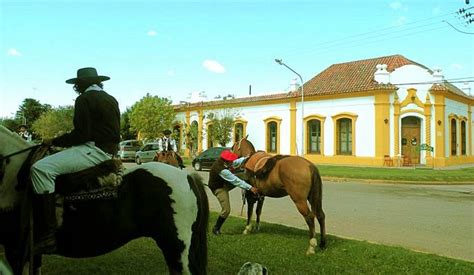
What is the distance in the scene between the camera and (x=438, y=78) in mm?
31531

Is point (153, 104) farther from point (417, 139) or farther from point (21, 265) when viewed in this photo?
point (21, 265)

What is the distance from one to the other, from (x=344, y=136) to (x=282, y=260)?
2690cm

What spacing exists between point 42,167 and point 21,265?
94cm

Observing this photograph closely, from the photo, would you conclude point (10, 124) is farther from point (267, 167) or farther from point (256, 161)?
point (267, 167)

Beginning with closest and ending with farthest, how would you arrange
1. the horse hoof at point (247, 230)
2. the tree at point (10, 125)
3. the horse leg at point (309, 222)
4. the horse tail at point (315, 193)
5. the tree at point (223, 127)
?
the horse leg at point (309, 222), the horse tail at point (315, 193), the horse hoof at point (247, 230), the tree at point (10, 125), the tree at point (223, 127)

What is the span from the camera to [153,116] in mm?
44406

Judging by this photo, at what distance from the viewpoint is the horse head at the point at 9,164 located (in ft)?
13.5

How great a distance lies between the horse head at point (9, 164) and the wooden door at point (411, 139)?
30.1m

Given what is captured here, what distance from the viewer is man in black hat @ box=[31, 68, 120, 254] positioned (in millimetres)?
3982

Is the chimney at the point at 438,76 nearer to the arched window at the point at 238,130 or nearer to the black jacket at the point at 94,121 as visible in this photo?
the arched window at the point at 238,130

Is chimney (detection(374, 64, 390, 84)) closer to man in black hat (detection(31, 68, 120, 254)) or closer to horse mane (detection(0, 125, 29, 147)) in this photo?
man in black hat (detection(31, 68, 120, 254))

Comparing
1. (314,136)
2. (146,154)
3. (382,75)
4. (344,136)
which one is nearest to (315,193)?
(344,136)

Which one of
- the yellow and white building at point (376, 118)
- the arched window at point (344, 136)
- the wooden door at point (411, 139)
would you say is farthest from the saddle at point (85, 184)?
the wooden door at point (411, 139)

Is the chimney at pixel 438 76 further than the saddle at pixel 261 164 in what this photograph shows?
Yes
